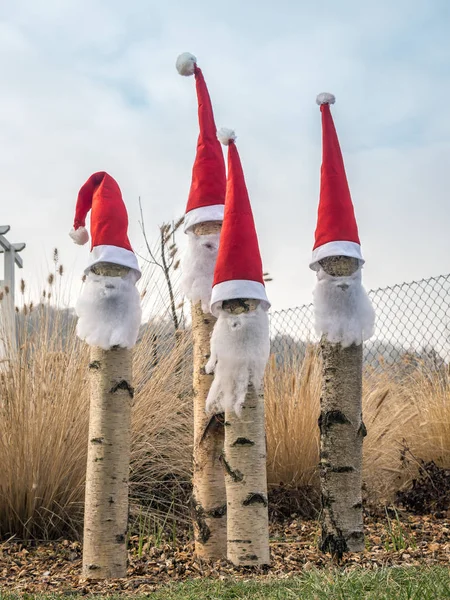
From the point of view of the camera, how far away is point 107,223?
142 inches

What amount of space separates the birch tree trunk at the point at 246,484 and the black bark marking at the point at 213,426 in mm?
326

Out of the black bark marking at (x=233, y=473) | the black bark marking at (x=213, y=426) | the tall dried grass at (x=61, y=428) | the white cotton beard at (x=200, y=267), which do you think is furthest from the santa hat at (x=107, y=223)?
the tall dried grass at (x=61, y=428)

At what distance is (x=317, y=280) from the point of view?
3.65 metres

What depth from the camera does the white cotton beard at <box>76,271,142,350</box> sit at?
3408 mm

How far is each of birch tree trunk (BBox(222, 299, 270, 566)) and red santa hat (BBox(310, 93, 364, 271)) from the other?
847 millimetres

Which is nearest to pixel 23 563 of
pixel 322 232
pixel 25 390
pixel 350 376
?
pixel 25 390

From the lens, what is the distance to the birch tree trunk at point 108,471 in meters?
3.37

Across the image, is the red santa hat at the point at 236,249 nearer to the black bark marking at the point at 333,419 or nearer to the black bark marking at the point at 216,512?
the black bark marking at the point at 333,419

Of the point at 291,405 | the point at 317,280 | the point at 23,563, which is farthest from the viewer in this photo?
the point at 291,405

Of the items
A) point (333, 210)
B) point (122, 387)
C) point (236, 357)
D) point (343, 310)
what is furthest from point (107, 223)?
point (343, 310)

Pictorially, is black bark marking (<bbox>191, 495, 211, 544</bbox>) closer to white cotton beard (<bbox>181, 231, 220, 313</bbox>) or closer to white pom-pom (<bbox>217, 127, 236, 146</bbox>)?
white cotton beard (<bbox>181, 231, 220, 313</bbox>)

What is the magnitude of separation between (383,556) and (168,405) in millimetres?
2207

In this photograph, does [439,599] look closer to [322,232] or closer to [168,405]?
[322,232]

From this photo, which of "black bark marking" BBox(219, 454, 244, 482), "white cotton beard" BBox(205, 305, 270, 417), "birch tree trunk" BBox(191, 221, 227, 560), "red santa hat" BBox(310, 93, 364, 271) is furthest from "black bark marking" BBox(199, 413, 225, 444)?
"red santa hat" BBox(310, 93, 364, 271)
